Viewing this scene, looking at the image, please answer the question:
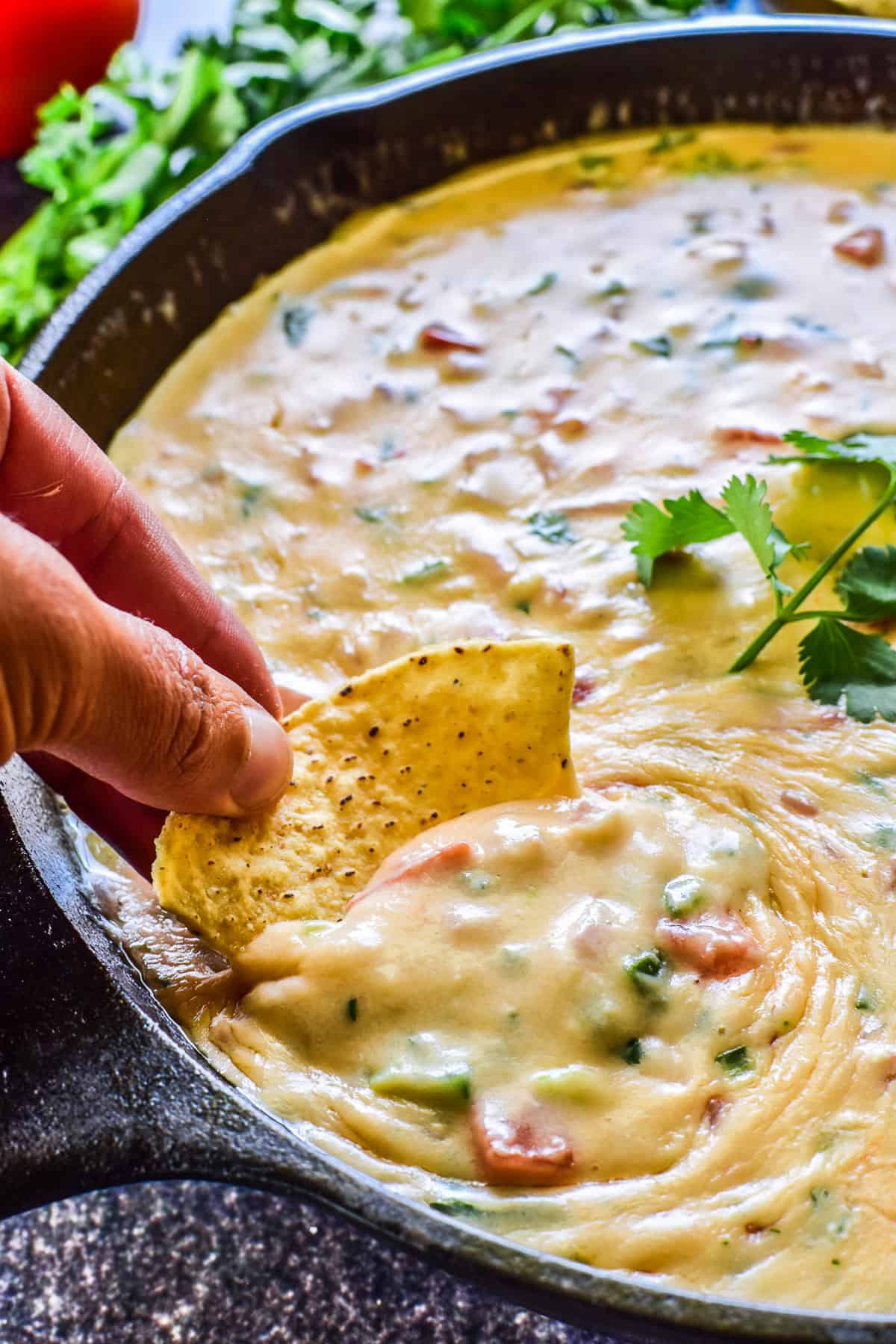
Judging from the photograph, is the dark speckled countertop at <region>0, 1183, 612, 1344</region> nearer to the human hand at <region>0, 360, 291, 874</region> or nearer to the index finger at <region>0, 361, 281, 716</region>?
the human hand at <region>0, 360, 291, 874</region>

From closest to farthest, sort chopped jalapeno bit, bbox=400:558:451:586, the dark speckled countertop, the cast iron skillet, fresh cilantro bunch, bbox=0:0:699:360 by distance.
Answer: the cast iron skillet → the dark speckled countertop → chopped jalapeno bit, bbox=400:558:451:586 → fresh cilantro bunch, bbox=0:0:699:360

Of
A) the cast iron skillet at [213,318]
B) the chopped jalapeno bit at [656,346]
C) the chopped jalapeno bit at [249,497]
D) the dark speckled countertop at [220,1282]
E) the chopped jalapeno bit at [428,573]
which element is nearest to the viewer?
the cast iron skillet at [213,318]

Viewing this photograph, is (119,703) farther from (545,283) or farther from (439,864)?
(545,283)

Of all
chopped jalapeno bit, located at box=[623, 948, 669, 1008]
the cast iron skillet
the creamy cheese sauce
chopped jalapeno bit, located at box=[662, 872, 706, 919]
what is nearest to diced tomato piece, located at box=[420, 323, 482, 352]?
the creamy cheese sauce

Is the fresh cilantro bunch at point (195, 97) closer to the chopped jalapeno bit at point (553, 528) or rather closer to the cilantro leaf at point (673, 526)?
the chopped jalapeno bit at point (553, 528)

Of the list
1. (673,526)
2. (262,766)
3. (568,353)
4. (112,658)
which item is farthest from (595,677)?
(112,658)

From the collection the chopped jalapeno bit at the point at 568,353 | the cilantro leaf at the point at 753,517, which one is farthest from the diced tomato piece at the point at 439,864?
the chopped jalapeno bit at the point at 568,353
